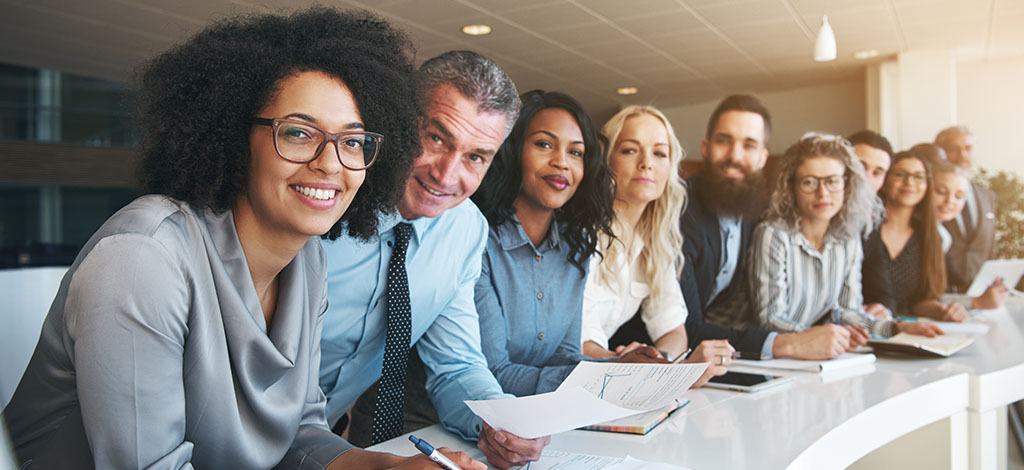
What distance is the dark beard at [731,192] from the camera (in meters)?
3.10

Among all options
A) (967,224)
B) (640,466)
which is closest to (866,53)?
(967,224)

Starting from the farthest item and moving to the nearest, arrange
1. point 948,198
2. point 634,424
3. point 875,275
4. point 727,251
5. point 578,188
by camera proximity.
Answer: point 948,198 → point 875,275 → point 727,251 → point 578,188 → point 634,424

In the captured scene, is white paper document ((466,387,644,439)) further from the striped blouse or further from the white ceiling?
A: the white ceiling

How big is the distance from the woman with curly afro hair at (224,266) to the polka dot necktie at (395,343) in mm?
273

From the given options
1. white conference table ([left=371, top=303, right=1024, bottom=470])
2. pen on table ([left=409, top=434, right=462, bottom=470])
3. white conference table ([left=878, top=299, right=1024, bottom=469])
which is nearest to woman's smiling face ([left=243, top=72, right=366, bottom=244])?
pen on table ([left=409, top=434, right=462, bottom=470])

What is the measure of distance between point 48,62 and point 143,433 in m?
7.07

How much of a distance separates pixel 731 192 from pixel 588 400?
2332 millimetres

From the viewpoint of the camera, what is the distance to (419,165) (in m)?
1.76

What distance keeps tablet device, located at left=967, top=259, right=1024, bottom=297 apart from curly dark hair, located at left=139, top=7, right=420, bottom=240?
4.02 metres

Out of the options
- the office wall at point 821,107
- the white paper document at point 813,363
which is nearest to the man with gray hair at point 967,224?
the office wall at point 821,107

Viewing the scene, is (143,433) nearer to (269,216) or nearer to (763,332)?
(269,216)

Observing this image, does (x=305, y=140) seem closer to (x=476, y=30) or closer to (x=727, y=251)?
(x=727, y=251)

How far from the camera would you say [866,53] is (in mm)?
5605

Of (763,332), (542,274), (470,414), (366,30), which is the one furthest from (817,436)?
(366,30)
